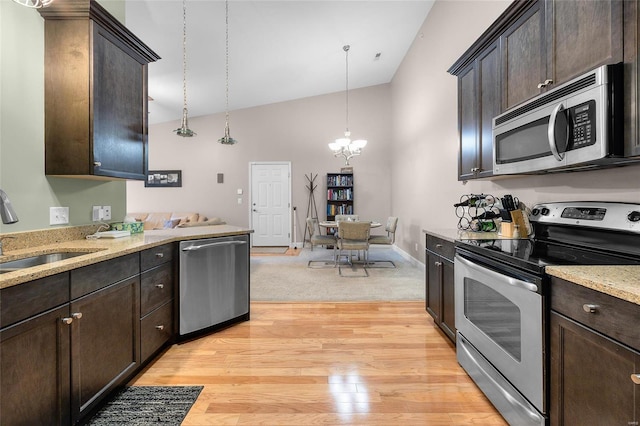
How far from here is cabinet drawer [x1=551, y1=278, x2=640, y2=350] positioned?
812 mm

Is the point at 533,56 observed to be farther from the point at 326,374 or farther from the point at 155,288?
the point at 155,288

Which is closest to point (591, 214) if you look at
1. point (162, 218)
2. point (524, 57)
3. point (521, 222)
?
point (521, 222)

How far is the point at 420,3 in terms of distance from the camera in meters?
3.94

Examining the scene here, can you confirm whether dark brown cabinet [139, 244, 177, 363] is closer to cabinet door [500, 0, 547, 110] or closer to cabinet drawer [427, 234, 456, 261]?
cabinet drawer [427, 234, 456, 261]

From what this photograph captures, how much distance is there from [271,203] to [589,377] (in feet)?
20.7

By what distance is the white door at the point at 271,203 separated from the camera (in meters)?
6.84

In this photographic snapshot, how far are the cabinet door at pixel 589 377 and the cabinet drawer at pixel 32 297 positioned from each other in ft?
6.63

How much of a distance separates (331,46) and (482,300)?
175 inches

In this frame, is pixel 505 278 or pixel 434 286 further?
pixel 434 286

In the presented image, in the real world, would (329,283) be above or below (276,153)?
below

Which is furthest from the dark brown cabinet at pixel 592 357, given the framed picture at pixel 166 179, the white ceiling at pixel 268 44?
the framed picture at pixel 166 179

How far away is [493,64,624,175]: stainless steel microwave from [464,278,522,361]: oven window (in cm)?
76

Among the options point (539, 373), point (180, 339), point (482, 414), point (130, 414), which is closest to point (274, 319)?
point (180, 339)

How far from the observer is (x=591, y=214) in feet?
4.92
